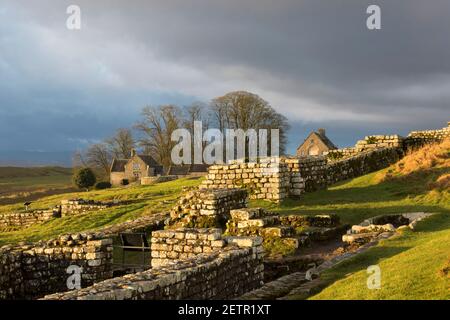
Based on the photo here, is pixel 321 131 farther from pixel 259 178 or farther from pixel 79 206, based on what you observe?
pixel 259 178

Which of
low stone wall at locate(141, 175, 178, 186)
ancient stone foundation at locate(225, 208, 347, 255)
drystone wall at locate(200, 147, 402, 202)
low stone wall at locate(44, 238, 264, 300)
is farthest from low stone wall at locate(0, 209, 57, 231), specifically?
low stone wall at locate(141, 175, 178, 186)

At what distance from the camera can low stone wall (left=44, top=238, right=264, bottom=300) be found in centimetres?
872

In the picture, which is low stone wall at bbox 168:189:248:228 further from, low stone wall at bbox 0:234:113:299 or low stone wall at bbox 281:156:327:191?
low stone wall at bbox 0:234:113:299

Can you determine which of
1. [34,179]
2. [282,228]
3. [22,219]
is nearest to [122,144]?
[34,179]

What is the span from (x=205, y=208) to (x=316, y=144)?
60822 mm

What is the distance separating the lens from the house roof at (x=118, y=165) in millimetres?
94775

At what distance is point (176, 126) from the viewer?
278ft

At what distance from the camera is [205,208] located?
20688mm

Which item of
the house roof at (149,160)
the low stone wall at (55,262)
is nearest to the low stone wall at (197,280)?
the low stone wall at (55,262)

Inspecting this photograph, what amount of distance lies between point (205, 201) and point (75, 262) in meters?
7.36

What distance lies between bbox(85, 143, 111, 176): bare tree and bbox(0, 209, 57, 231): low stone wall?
188ft

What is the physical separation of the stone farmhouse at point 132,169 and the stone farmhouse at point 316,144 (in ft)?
86.8

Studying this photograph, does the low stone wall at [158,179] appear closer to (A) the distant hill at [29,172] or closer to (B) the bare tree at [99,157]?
(B) the bare tree at [99,157]
